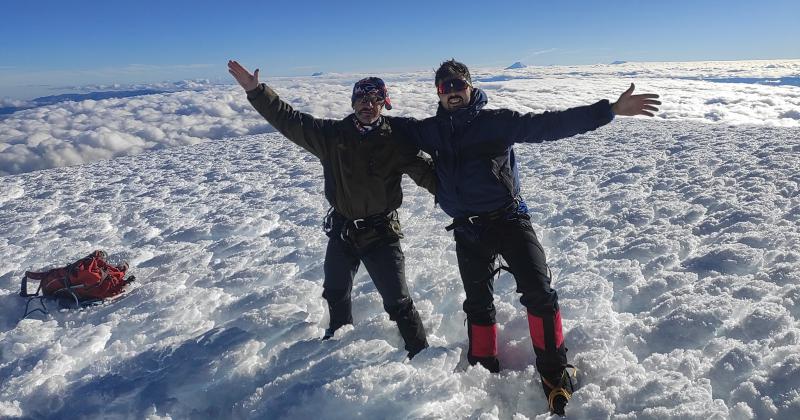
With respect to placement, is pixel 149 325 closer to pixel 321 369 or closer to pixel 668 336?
pixel 321 369

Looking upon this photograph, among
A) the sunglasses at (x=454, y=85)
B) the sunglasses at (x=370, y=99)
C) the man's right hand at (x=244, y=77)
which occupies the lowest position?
the sunglasses at (x=370, y=99)

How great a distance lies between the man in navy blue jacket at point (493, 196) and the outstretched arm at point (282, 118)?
892mm

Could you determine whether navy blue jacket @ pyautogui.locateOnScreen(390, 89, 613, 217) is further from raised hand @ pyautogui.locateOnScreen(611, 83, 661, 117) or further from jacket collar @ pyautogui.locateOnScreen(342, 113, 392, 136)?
jacket collar @ pyautogui.locateOnScreen(342, 113, 392, 136)

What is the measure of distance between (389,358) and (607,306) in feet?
8.10

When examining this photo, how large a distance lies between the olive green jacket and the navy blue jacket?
1.16 ft

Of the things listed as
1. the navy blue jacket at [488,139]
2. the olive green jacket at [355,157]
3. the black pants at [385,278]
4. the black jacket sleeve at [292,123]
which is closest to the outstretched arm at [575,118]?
the navy blue jacket at [488,139]

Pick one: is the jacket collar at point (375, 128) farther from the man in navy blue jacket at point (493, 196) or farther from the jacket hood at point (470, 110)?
the jacket hood at point (470, 110)

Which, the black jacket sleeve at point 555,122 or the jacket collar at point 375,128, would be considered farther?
the jacket collar at point 375,128

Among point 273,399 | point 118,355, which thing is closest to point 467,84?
point 273,399

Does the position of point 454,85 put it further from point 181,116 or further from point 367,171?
point 181,116

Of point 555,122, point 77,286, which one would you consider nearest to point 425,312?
point 555,122

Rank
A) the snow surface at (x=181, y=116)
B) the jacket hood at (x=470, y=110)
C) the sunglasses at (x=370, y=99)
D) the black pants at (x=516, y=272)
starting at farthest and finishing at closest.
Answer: the snow surface at (x=181, y=116) → the sunglasses at (x=370, y=99) → the jacket hood at (x=470, y=110) → the black pants at (x=516, y=272)

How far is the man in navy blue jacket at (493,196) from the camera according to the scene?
10.4 ft

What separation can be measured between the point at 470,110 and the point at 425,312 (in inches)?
93.8
